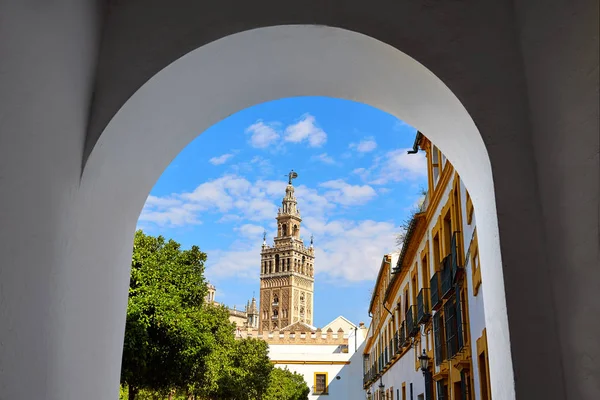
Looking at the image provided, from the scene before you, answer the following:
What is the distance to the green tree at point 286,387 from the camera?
26.5 m

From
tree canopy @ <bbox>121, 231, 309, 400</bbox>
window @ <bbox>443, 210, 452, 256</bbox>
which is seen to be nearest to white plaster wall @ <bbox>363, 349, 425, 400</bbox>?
window @ <bbox>443, 210, 452, 256</bbox>

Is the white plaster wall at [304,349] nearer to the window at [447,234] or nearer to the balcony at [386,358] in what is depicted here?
the balcony at [386,358]

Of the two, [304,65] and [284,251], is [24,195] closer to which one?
[304,65]

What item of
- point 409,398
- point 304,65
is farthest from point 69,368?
point 409,398

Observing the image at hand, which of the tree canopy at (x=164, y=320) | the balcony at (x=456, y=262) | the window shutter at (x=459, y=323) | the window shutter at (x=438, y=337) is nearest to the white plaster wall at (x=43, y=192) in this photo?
the balcony at (x=456, y=262)

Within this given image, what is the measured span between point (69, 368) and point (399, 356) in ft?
44.9

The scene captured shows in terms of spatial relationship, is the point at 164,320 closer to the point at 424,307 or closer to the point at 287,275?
the point at 424,307

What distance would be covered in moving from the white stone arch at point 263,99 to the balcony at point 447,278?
577 cm

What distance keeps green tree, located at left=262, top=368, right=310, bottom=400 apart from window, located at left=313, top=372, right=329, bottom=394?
1412mm

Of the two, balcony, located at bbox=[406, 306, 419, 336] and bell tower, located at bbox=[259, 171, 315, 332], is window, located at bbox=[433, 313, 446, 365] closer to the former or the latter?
balcony, located at bbox=[406, 306, 419, 336]

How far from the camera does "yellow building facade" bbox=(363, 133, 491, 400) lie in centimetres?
667

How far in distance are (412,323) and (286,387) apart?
21824 mm

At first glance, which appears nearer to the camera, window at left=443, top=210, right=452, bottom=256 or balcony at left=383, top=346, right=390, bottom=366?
window at left=443, top=210, right=452, bottom=256

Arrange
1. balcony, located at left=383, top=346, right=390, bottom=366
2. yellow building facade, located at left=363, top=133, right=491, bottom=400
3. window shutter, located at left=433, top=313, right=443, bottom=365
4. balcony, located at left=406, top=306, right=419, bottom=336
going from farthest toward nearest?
balcony, located at left=383, top=346, right=390, bottom=366 → balcony, located at left=406, top=306, right=419, bottom=336 → window shutter, located at left=433, top=313, right=443, bottom=365 → yellow building facade, located at left=363, top=133, right=491, bottom=400
